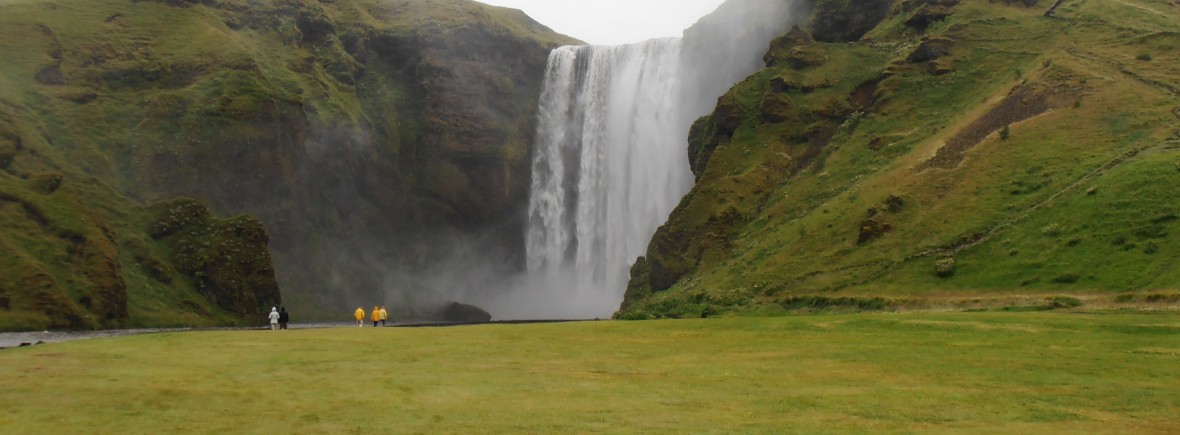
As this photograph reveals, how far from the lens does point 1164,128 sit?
55344mm

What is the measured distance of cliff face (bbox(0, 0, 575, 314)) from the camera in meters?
101

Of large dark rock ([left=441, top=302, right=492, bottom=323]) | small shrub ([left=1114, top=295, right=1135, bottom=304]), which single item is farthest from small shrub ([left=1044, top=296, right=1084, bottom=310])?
large dark rock ([left=441, top=302, right=492, bottom=323])

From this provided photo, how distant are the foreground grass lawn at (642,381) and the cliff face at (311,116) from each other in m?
69.8

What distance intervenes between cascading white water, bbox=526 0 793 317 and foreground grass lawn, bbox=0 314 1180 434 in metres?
68.0

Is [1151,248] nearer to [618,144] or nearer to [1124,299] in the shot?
[1124,299]

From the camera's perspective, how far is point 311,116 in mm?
120188

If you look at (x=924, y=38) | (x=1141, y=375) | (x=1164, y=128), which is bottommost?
(x=1141, y=375)

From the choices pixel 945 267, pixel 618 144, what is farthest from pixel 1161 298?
pixel 618 144

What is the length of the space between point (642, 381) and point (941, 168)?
40.4m

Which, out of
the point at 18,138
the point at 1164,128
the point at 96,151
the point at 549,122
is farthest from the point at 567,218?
the point at 1164,128

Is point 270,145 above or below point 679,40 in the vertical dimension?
below

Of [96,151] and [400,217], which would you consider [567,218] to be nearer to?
[400,217]

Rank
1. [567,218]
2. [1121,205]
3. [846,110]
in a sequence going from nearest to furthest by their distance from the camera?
1. [1121,205]
2. [846,110]
3. [567,218]

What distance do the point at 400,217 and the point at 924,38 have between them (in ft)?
245
